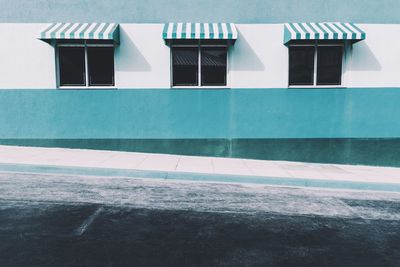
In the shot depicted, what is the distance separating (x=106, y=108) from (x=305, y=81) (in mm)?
6726

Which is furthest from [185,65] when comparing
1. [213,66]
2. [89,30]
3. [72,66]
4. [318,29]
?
[318,29]

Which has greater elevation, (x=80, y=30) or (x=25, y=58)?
(x=80, y=30)

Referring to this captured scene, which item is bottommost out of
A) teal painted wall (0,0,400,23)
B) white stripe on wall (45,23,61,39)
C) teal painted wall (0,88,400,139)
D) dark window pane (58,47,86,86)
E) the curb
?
the curb

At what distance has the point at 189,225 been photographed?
4453mm

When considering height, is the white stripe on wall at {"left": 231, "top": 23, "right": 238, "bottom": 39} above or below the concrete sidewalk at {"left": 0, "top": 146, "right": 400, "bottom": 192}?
above

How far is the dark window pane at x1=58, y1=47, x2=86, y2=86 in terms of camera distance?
9953 mm

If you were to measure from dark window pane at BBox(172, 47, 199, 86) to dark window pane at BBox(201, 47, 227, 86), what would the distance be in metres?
0.24

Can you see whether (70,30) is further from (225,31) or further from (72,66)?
(225,31)

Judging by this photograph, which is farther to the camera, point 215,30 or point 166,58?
point 166,58

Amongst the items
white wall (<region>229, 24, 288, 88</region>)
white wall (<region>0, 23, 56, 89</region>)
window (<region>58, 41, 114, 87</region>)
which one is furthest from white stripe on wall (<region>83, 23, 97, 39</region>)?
white wall (<region>229, 24, 288, 88</region>)

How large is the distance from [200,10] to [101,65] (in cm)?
372

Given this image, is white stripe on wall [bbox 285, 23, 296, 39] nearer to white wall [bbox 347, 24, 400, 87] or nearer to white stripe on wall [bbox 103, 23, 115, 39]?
white wall [bbox 347, 24, 400, 87]

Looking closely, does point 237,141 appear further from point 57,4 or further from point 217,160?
point 57,4

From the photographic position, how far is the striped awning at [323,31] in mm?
8852
